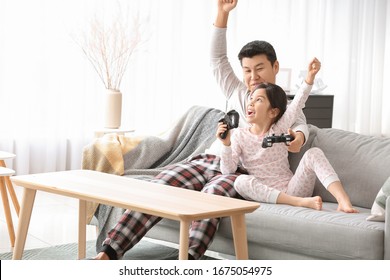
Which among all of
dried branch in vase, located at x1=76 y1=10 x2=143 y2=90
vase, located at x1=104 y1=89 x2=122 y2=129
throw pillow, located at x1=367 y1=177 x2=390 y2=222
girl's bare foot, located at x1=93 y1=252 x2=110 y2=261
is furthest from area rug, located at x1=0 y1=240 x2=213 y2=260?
dried branch in vase, located at x1=76 y1=10 x2=143 y2=90

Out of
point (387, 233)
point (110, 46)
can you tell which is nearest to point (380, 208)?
point (387, 233)

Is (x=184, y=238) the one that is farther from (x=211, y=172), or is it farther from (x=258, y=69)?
(x=258, y=69)

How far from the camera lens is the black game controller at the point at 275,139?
304 cm

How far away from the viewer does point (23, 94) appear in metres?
5.11

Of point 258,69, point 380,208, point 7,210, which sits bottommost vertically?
point 7,210

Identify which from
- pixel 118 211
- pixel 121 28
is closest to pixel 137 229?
pixel 118 211

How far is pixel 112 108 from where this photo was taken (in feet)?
15.6

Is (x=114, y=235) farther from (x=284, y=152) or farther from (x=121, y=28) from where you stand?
(x=121, y=28)

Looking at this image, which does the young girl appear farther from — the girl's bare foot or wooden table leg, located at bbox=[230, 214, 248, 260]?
the girl's bare foot

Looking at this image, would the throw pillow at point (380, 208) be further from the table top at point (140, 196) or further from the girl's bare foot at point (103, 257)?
the girl's bare foot at point (103, 257)

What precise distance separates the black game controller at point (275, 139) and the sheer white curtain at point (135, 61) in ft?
4.62

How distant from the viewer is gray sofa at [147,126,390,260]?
2604 mm

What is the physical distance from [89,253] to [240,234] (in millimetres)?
1104

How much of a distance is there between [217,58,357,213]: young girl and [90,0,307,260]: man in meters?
0.07
